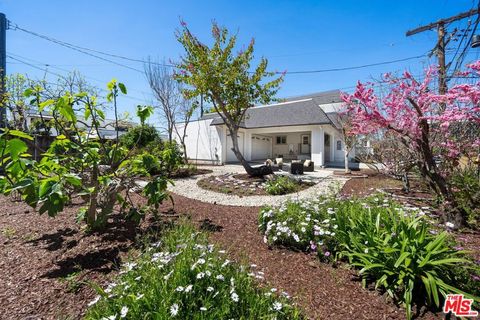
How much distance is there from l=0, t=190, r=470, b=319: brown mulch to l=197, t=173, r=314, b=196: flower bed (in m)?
3.65

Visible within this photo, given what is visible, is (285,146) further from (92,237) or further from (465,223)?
(92,237)

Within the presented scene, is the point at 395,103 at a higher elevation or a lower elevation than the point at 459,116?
higher

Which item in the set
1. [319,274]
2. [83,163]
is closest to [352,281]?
[319,274]

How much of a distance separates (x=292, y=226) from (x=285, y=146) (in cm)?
2059

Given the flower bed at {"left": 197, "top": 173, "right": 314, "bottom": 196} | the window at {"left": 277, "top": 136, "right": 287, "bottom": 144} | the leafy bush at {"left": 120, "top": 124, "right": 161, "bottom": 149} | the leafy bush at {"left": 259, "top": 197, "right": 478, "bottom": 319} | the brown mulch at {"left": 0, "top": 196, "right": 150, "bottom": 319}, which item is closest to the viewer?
the brown mulch at {"left": 0, "top": 196, "right": 150, "bottom": 319}

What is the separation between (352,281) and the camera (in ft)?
7.97

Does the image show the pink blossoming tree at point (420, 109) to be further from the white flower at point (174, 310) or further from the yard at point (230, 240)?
the white flower at point (174, 310)

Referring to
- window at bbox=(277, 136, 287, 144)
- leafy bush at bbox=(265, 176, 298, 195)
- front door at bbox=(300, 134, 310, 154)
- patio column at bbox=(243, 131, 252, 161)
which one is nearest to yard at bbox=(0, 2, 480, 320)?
leafy bush at bbox=(265, 176, 298, 195)

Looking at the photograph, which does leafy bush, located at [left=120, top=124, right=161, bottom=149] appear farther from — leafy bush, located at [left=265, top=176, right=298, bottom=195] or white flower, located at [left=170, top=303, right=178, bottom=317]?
white flower, located at [left=170, top=303, right=178, bottom=317]

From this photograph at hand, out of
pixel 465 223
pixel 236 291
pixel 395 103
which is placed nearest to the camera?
pixel 236 291

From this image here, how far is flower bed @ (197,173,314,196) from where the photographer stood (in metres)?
7.49

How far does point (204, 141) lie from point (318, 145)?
9617mm

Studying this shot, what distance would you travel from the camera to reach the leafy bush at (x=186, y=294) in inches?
61.2

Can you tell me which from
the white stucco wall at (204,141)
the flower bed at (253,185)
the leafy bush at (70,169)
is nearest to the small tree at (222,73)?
the flower bed at (253,185)
